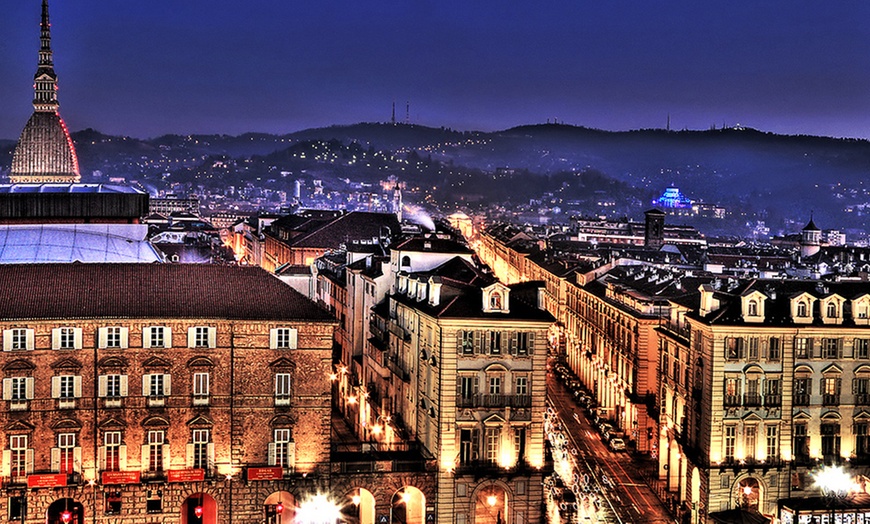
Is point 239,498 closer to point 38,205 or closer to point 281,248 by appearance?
point 38,205

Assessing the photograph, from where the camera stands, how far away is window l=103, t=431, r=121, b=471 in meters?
63.0

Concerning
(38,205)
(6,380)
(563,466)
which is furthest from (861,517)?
(38,205)

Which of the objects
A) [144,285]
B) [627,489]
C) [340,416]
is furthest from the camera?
[340,416]

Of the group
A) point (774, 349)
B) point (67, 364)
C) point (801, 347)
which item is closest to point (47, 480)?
point (67, 364)

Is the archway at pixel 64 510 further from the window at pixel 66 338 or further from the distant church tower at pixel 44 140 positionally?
the distant church tower at pixel 44 140

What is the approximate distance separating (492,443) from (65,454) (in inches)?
938

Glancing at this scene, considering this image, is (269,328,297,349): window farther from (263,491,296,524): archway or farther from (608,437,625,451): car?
(608,437,625,451): car

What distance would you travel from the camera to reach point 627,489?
256 ft

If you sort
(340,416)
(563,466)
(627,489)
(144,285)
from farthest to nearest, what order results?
(340,416) → (563,466) → (627,489) → (144,285)

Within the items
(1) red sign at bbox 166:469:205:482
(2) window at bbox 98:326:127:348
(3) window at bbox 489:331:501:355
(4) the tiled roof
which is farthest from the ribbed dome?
(3) window at bbox 489:331:501:355

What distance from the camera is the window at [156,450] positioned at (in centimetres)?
6334

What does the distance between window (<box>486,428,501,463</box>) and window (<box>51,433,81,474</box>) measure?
23.0 metres

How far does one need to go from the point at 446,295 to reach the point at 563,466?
Answer: 2065 centimetres

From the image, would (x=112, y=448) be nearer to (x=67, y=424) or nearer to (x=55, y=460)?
(x=67, y=424)
